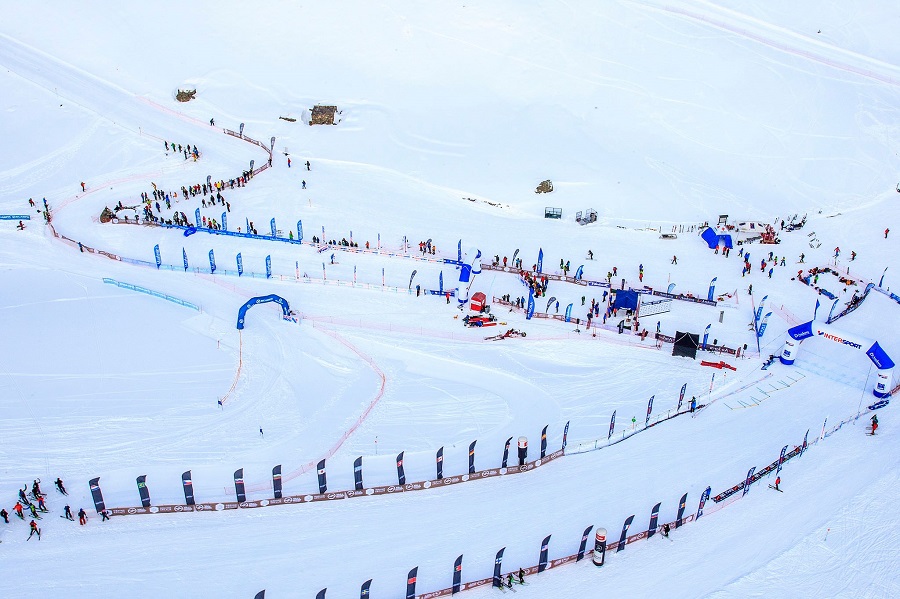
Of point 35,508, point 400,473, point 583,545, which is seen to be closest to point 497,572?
point 583,545

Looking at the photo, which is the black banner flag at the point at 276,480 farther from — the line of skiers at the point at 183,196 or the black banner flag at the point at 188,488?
the line of skiers at the point at 183,196

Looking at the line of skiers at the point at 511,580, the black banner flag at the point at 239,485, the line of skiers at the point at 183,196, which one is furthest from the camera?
the line of skiers at the point at 183,196

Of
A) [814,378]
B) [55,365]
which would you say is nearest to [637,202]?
[814,378]

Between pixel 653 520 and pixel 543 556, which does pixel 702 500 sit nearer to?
pixel 653 520

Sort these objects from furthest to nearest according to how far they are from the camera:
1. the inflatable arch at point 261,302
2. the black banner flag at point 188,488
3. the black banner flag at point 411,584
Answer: the inflatable arch at point 261,302 → the black banner flag at point 188,488 → the black banner flag at point 411,584

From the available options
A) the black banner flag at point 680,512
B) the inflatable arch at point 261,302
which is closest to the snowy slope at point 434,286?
the black banner flag at point 680,512

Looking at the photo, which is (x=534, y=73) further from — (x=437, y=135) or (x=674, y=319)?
(x=674, y=319)

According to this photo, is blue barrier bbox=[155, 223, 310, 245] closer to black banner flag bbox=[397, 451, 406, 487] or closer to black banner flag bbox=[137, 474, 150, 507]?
black banner flag bbox=[397, 451, 406, 487]
